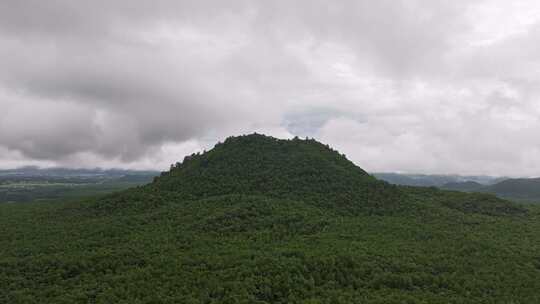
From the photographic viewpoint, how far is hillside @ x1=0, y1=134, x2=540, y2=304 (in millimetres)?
46312

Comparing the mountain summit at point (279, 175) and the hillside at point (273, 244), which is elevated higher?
the mountain summit at point (279, 175)

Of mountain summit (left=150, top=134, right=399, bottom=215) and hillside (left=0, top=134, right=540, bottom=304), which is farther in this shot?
mountain summit (left=150, top=134, right=399, bottom=215)

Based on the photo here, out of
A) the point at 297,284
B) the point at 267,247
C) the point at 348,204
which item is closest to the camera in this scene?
the point at 297,284

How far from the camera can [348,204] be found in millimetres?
95000

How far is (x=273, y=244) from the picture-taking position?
6309 cm

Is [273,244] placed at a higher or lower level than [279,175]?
lower

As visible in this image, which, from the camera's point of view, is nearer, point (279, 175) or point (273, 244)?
point (273, 244)

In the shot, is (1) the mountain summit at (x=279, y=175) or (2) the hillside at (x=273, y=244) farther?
(1) the mountain summit at (x=279, y=175)

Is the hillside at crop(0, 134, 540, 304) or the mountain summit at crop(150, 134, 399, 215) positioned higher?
the mountain summit at crop(150, 134, 399, 215)

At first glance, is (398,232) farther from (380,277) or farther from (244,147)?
(244,147)

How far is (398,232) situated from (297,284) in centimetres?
3398

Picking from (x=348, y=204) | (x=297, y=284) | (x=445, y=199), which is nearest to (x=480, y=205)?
(x=445, y=199)

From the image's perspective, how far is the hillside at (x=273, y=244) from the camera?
46312 millimetres

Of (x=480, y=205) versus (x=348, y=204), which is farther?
(x=480, y=205)
